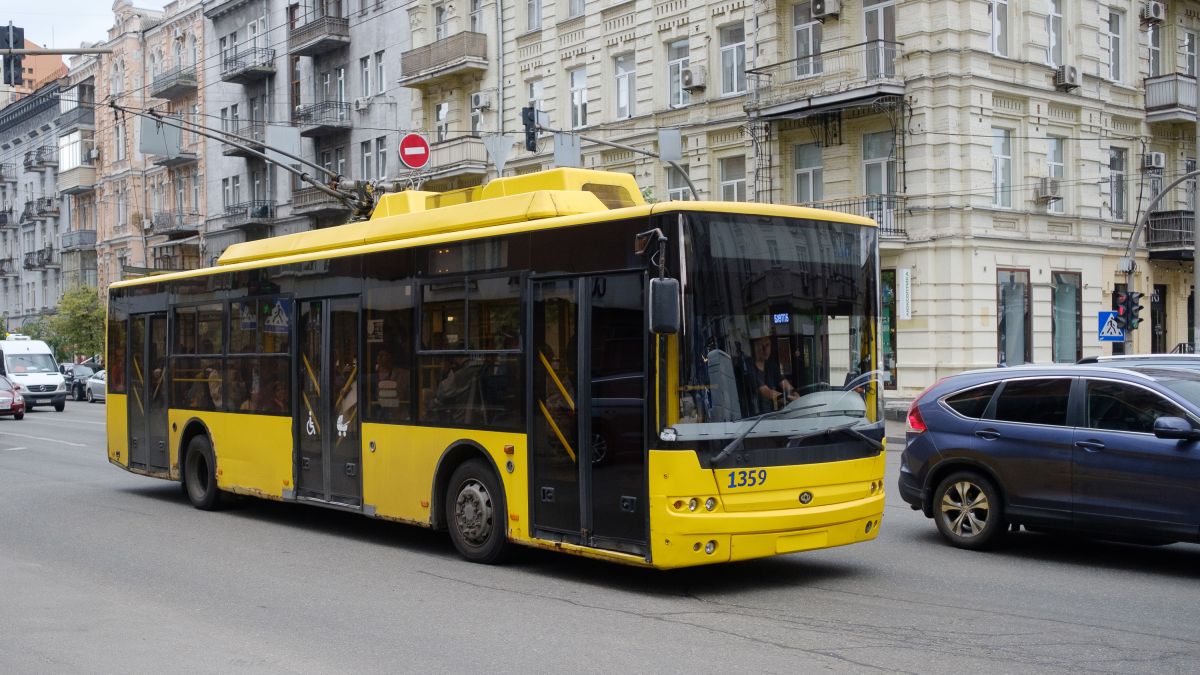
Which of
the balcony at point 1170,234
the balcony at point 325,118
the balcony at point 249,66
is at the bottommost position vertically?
the balcony at point 1170,234

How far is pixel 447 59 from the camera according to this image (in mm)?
42094

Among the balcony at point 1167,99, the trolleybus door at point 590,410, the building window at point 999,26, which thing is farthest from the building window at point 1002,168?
the trolleybus door at point 590,410

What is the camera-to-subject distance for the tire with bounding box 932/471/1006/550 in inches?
440

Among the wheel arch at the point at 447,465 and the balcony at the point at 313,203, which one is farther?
the balcony at the point at 313,203

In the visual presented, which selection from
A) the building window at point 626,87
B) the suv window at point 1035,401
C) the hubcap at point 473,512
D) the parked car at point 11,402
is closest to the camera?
the hubcap at point 473,512

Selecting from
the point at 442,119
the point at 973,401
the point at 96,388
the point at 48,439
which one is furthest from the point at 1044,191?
the point at 96,388

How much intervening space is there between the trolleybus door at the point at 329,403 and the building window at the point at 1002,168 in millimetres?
21620

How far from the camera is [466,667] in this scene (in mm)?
7262

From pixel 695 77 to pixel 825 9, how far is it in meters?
4.42

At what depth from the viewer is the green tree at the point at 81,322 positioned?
65.2 meters

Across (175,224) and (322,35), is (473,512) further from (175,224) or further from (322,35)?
(175,224)

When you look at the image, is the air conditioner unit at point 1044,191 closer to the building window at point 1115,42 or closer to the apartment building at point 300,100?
the building window at point 1115,42

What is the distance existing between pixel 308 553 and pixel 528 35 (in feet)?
101

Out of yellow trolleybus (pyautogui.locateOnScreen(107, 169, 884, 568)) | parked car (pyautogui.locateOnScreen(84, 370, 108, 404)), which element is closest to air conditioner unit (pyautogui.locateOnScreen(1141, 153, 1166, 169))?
yellow trolleybus (pyautogui.locateOnScreen(107, 169, 884, 568))
